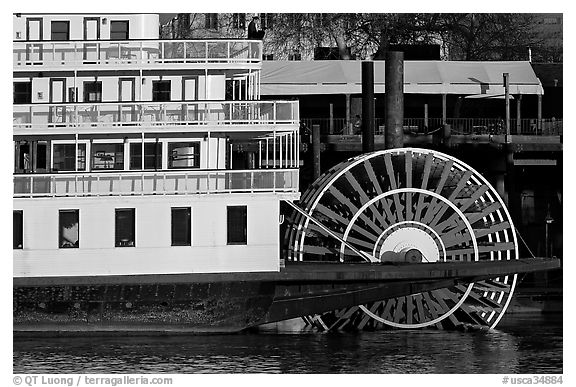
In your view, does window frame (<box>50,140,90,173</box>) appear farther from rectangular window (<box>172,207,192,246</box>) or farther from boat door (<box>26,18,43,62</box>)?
rectangular window (<box>172,207,192,246</box>)

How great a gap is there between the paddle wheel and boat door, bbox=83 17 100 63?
4.38 m

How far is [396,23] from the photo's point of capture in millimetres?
36625

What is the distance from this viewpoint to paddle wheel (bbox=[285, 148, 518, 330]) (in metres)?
23.9

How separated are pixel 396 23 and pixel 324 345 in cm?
1642

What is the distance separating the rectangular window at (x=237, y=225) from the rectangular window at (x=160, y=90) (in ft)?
7.06

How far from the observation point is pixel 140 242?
2122 cm

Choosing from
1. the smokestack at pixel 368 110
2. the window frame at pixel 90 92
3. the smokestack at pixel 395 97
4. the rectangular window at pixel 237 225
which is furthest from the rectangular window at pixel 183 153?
the smokestack at pixel 368 110

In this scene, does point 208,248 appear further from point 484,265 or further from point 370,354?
point 484,265

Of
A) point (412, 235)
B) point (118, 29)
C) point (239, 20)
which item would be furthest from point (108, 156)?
point (239, 20)

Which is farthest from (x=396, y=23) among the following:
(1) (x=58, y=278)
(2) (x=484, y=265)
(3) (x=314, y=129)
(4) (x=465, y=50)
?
(1) (x=58, y=278)

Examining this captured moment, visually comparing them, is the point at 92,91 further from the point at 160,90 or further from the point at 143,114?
the point at 143,114

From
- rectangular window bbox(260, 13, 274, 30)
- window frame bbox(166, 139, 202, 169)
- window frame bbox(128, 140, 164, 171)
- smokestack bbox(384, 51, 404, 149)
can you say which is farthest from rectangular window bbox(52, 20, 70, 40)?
rectangular window bbox(260, 13, 274, 30)

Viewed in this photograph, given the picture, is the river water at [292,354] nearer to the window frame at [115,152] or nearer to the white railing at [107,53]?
the window frame at [115,152]

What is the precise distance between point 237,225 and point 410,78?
1346cm
